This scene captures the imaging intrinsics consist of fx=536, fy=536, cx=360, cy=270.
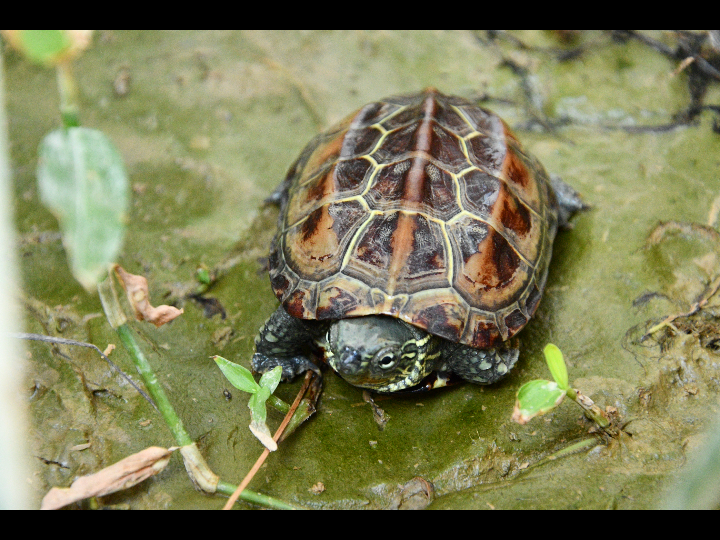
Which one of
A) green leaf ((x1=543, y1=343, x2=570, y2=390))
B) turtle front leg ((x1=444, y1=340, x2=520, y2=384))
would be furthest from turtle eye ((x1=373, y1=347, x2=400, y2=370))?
green leaf ((x1=543, y1=343, x2=570, y2=390))

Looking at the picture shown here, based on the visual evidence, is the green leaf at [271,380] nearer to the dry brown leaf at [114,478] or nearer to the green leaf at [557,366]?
the dry brown leaf at [114,478]

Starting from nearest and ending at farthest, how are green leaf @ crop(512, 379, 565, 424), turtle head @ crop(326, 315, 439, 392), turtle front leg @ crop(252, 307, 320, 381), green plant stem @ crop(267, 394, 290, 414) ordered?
1. green leaf @ crop(512, 379, 565, 424)
2. turtle head @ crop(326, 315, 439, 392)
3. green plant stem @ crop(267, 394, 290, 414)
4. turtle front leg @ crop(252, 307, 320, 381)

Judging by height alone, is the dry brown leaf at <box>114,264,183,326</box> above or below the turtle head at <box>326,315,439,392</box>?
above

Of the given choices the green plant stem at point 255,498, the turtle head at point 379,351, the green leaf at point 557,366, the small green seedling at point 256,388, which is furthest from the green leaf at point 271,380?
the green leaf at point 557,366

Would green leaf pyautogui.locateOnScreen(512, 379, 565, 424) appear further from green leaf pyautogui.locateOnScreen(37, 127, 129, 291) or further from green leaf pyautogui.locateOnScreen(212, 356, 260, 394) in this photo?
green leaf pyautogui.locateOnScreen(37, 127, 129, 291)

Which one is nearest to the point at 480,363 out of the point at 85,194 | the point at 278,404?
the point at 278,404

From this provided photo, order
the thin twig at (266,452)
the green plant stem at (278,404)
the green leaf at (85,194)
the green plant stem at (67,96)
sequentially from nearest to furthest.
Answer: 1. the green leaf at (85,194)
2. the green plant stem at (67,96)
3. the thin twig at (266,452)
4. the green plant stem at (278,404)

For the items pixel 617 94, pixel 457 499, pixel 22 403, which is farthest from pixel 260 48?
pixel 457 499
